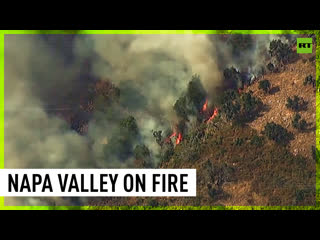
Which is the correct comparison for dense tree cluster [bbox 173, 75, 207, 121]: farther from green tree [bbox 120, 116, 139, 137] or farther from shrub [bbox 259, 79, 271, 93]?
shrub [bbox 259, 79, 271, 93]

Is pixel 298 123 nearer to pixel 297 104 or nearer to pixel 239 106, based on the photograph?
pixel 297 104

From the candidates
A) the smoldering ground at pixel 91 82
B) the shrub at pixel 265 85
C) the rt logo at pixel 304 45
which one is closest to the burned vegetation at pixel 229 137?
the shrub at pixel 265 85

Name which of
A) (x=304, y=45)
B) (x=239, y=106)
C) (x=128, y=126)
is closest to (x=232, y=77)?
(x=239, y=106)

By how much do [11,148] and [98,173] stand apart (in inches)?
132

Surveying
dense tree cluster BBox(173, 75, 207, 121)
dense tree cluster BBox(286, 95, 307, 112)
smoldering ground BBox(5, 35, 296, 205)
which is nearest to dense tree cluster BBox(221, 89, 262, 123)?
smoldering ground BBox(5, 35, 296, 205)

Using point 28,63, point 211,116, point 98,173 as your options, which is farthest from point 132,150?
point 28,63

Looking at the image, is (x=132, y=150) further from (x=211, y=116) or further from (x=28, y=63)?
(x=28, y=63)

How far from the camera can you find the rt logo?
2738 centimetres

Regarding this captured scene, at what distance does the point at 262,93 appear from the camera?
27547 mm

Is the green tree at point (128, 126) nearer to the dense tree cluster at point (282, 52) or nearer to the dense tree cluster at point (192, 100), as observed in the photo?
the dense tree cluster at point (192, 100)
